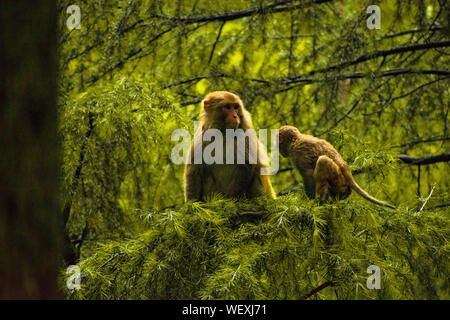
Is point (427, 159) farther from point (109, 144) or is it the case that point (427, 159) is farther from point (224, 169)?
point (109, 144)

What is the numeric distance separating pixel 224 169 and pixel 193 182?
0.29 meters

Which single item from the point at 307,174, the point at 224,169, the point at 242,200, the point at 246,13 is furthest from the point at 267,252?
the point at 246,13

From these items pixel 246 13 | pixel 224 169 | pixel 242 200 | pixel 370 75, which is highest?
pixel 246 13

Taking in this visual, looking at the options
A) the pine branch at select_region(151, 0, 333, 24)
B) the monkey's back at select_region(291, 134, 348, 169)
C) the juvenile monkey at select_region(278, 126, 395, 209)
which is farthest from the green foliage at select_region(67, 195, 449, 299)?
the pine branch at select_region(151, 0, 333, 24)

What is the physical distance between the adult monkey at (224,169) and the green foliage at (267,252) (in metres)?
1.03

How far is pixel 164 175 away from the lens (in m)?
5.52

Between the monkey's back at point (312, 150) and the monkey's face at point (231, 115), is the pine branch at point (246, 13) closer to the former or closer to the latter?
the monkey's face at point (231, 115)

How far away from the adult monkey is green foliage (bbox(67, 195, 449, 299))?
3.38ft

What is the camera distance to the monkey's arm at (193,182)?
4.36 meters

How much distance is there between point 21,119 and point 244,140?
288cm

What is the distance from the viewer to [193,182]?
437 centimetres

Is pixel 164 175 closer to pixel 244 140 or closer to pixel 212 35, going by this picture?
pixel 244 140

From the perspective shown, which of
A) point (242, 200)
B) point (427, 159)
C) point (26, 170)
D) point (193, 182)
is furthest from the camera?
point (427, 159)

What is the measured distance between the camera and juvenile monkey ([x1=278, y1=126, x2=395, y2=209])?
3266 mm
